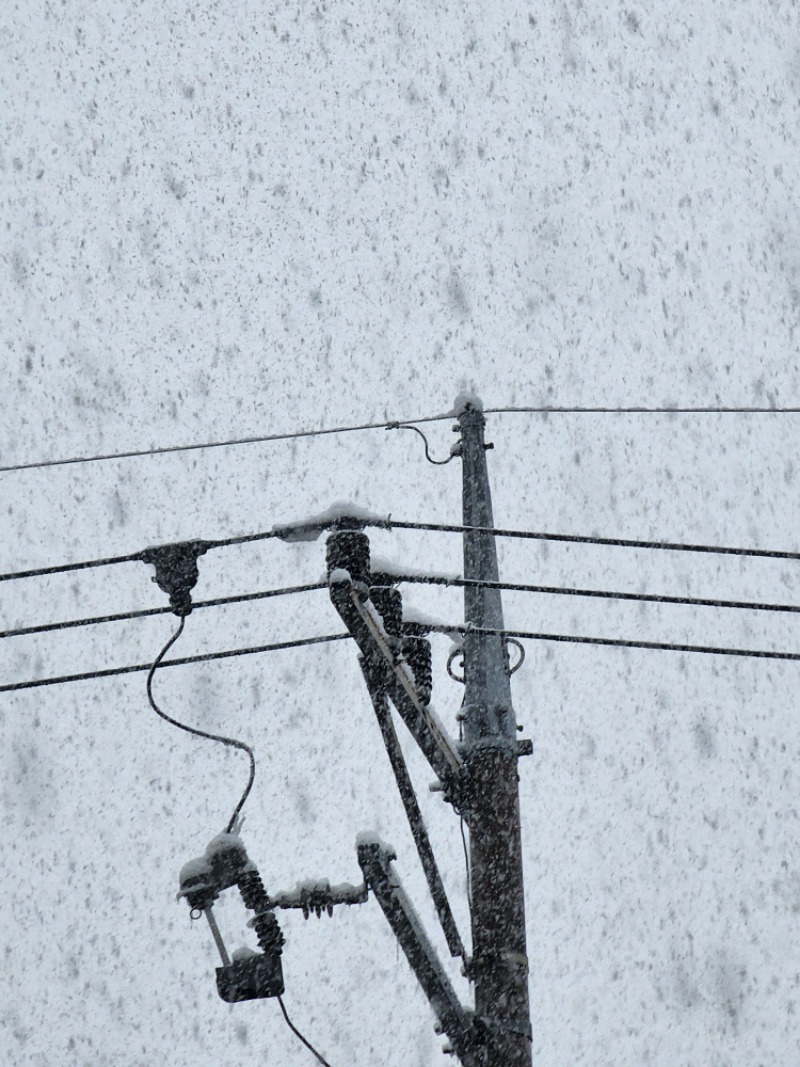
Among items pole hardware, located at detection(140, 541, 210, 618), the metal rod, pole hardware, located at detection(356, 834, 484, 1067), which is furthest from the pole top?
the metal rod

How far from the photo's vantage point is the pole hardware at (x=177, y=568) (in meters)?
5.09

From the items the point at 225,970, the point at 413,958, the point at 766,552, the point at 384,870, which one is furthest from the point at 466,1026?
the point at 766,552

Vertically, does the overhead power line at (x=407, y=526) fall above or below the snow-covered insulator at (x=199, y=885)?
above

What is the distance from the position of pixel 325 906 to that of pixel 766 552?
2191 mm

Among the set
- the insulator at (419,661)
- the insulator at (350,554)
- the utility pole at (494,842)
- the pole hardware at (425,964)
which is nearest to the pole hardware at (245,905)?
the pole hardware at (425,964)

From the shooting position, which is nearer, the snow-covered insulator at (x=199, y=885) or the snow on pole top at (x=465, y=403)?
the snow-covered insulator at (x=199, y=885)

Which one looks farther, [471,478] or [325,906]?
[471,478]

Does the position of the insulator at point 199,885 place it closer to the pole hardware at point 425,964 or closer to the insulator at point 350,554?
the pole hardware at point 425,964

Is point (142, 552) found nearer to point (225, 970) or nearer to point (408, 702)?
point (408, 702)

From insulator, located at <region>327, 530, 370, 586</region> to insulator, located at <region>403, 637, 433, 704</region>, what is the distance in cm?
31

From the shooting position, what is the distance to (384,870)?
461cm

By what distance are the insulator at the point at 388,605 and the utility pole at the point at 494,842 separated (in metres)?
0.34

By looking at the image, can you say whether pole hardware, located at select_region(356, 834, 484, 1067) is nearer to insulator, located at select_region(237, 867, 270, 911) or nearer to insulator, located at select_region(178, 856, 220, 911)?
insulator, located at select_region(237, 867, 270, 911)

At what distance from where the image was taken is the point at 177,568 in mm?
5113
